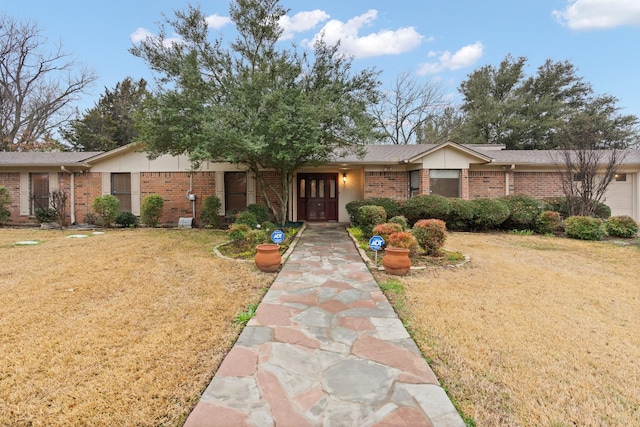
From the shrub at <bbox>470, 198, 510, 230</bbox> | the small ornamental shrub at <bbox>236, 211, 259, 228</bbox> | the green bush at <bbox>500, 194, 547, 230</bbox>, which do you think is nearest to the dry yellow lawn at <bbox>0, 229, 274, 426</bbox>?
the small ornamental shrub at <bbox>236, 211, 259, 228</bbox>

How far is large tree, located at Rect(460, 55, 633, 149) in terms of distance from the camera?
21.5 m

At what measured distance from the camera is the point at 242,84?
708cm

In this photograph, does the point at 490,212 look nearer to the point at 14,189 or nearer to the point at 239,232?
the point at 239,232

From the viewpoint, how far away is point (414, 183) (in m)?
11.2

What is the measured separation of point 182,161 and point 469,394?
Answer: 1157 centimetres

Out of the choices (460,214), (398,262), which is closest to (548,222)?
(460,214)

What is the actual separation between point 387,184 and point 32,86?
26738 mm

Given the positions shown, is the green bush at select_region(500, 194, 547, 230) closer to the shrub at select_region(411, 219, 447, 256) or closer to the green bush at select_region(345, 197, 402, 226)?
the green bush at select_region(345, 197, 402, 226)

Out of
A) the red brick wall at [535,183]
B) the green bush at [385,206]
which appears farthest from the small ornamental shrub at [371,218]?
the red brick wall at [535,183]

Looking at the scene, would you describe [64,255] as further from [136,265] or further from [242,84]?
[242,84]

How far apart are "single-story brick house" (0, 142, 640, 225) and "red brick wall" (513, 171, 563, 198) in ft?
0.11

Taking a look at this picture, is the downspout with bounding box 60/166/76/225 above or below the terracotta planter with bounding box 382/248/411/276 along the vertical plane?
above

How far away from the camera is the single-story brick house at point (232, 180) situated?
11008mm

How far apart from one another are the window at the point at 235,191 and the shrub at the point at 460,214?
293 inches
